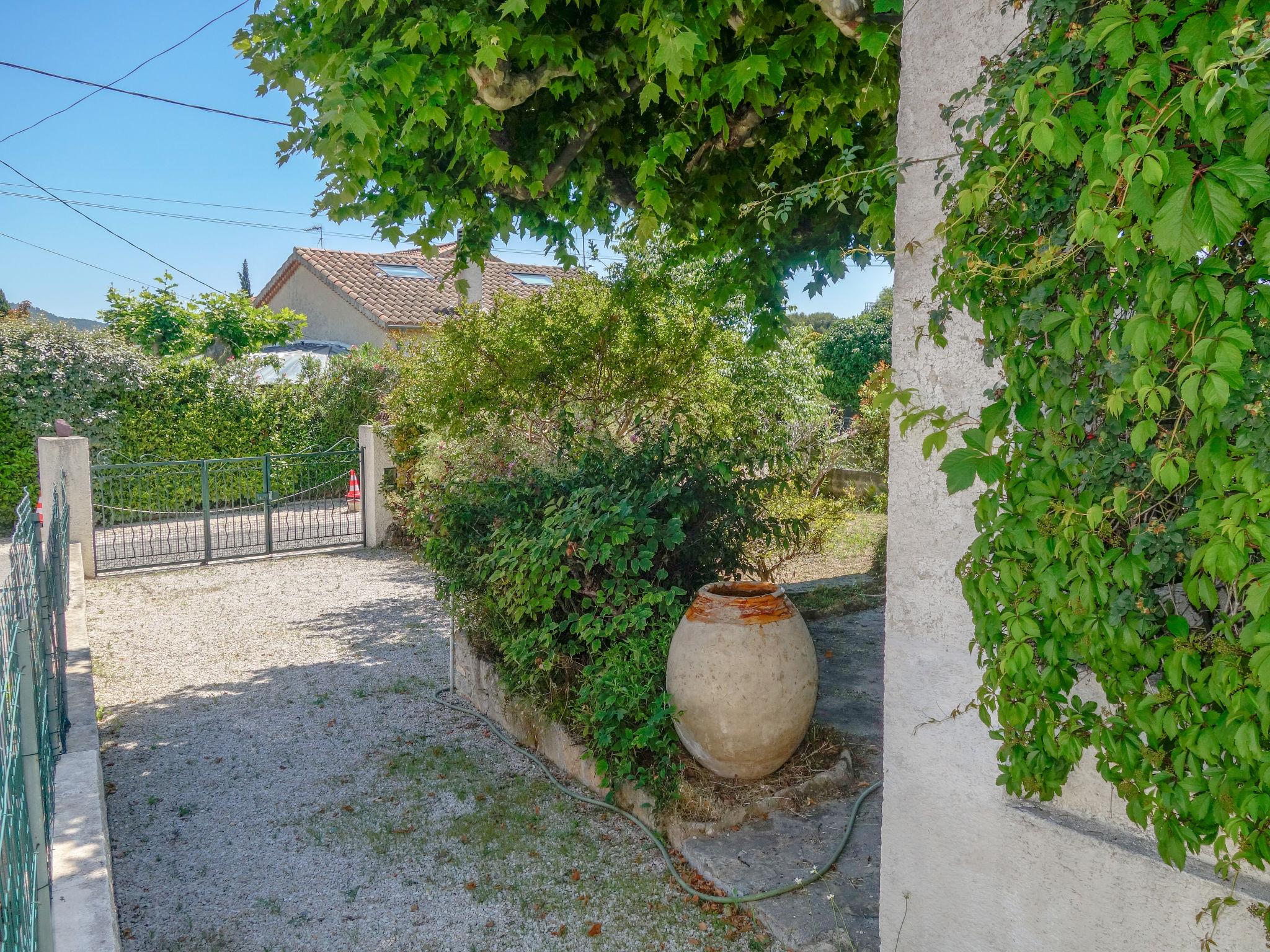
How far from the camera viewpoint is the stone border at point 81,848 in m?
2.65

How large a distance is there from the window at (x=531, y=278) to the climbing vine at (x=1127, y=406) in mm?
23460

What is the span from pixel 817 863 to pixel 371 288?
21.7m

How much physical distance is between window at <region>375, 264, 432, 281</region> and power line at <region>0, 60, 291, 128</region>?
12.0 metres

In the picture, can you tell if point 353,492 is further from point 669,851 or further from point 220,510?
point 669,851

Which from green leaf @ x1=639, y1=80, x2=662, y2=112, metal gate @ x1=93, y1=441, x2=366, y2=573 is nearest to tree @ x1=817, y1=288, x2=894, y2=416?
metal gate @ x1=93, y1=441, x2=366, y2=573

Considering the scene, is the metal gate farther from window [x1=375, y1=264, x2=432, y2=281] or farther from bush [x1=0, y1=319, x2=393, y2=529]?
window [x1=375, y1=264, x2=432, y2=281]

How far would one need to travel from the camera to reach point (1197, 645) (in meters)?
1.81

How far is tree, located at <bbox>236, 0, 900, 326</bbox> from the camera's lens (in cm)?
364

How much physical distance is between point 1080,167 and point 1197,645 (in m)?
1.12

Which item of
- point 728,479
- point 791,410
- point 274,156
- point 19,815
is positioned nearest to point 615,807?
point 728,479

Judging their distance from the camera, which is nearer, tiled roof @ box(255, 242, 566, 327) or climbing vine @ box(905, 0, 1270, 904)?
climbing vine @ box(905, 0, 1270, 904)

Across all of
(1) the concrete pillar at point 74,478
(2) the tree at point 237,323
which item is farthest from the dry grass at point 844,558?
(2) the tree at point 237,323

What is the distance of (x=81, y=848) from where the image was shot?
3180 millimetres

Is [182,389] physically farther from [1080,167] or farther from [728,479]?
[1080,167]
